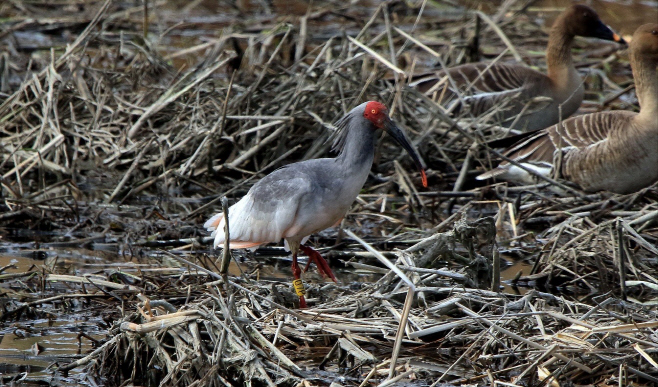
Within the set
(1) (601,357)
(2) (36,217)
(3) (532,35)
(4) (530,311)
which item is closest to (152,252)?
(2) (36,217)

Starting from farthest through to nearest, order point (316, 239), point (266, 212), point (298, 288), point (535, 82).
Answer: point (535, 82)
point (316, 239)
point (266, 212)
point (298, 288)

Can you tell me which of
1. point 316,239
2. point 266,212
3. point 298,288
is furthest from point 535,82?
point 298,288

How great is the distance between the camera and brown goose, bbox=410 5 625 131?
8523 millimetres

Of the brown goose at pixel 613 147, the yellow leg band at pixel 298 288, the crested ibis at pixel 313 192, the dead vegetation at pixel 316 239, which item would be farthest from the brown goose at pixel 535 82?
the yellow leg band at pixel 298 288

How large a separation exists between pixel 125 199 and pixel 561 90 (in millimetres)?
4429

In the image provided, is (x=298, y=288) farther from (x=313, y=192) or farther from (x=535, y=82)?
(x=535, y=82)

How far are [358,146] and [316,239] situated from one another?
149cm

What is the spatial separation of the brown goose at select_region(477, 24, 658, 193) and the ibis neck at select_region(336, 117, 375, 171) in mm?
2375

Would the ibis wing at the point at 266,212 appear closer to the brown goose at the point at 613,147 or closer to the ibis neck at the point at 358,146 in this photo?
the ibis neck at the point at 358,146

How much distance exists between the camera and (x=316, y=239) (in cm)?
621

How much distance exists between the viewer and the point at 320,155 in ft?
23.9

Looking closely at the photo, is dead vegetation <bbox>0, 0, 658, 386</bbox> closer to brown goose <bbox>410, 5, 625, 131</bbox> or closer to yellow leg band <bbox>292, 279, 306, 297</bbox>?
yellow leg band <bbox>292, 279, 306, 297</bbox>

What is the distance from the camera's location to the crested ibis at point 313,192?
15.7 ft

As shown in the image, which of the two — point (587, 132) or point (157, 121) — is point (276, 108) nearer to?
point (157, 121)
